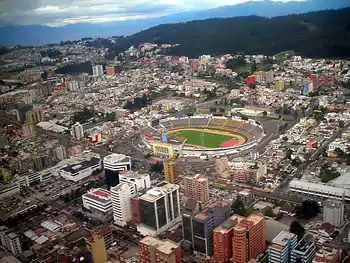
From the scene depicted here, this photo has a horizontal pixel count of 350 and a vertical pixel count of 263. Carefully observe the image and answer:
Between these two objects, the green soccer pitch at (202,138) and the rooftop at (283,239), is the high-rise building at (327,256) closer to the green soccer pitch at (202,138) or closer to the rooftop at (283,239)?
the rooftop at (283,239)

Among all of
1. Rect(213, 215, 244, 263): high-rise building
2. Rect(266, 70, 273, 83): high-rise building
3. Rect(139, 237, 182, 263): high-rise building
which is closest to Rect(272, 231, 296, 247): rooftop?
Rect(213, 215, 244, 263): high-rise building

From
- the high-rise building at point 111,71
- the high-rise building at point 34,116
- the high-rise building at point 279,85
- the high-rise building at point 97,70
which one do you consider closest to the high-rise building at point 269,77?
the high-rise building at point 279,85

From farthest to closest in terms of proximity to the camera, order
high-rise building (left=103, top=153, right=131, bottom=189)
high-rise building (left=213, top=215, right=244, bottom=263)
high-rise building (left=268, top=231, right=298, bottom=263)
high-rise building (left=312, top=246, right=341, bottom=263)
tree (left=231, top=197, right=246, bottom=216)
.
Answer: high-rise building (left=103, top=153, right=131, bottom=189), tree (left=231, top=197, right=246, bottom=216), high-rise building (left=213, top=215, right=244, bottom=263), high-rise building (left=268, top=231, right=298, bottom=263), high-rise building (left=312, top=246, right=341, bottom=263)

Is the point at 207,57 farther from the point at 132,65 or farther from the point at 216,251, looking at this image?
the point at 216,251

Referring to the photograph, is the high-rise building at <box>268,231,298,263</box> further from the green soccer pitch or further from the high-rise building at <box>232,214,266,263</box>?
the green soccer pitch

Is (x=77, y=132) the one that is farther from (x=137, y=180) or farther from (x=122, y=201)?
(x=122, y=201)

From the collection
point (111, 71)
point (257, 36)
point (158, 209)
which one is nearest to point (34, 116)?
point (158, 209)

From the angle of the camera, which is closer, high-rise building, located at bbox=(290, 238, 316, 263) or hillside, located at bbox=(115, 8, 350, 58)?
high-rise building, located at bbox=(290, 238, 316, 263)
